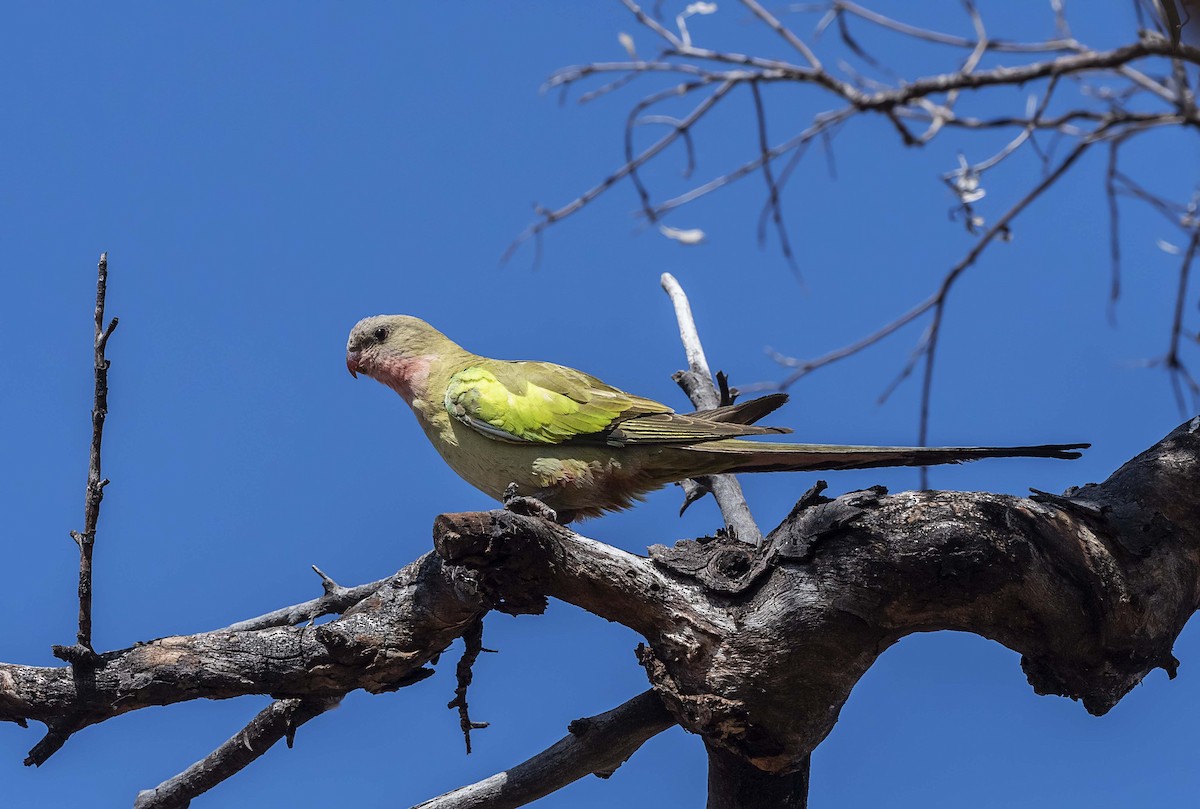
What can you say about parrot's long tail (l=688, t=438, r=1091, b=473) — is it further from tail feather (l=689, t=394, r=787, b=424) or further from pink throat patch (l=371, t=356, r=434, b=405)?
pink throat patch (l=371, t=356, r=434, b=405)

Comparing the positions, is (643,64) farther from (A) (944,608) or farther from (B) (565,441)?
(A) (944,608)

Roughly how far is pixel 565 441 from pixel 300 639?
6.04 ft

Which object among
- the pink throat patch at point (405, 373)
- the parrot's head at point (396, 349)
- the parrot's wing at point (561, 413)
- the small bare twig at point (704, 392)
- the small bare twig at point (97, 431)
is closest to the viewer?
the small bare twig at point (97, 431)

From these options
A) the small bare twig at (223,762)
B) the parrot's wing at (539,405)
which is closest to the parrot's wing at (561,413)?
the parrot's wing at (539,405)

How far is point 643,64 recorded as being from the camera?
16.4 ft

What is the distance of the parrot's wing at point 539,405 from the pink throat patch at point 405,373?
0.39 meters

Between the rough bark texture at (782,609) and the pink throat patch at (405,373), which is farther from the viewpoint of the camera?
the pink throat patch at (405,373)

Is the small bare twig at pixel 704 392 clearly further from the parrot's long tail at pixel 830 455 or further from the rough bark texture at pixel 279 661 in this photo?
the rough bark texture at pixel 279 661

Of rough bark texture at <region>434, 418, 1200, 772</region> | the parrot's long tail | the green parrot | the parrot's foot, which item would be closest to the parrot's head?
the green parrot

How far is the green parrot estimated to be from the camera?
17.9ft

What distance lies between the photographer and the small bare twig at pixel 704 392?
689cm

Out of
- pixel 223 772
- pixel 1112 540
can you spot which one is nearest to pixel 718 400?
pixel 1112 540

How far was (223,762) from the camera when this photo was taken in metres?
4.77

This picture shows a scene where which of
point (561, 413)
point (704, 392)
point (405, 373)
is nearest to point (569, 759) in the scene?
point (561, 413)
